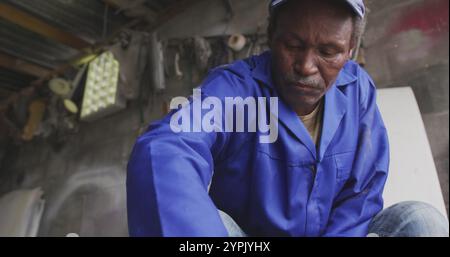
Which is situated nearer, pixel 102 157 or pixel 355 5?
pixel 355 5

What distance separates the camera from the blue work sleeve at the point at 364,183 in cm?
59

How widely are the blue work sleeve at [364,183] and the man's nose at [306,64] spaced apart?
6.2 inches

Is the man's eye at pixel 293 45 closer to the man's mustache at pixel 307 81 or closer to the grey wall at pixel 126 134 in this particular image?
the man's mustache at pixel 307 81

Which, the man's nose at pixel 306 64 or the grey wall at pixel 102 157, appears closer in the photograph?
the man's nose at pixel 306 64

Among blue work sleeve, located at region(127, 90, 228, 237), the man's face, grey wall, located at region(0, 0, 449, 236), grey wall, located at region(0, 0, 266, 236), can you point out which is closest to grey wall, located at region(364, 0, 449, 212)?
grey wall, located at region(0, 0, 449, 236)

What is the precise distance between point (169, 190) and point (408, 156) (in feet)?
2.87

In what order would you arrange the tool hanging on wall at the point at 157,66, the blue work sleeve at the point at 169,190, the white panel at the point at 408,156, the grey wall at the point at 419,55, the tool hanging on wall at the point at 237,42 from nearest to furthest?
the blue work sleeve at the point at 169,190
the white panel at the point at 408,156
the grey wall at the point at 419,55
the tool hanging on wall at the point at 237,42
the tool hanging on wall at the point at 157,66

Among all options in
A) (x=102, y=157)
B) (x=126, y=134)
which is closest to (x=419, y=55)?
(x=126, y=134)

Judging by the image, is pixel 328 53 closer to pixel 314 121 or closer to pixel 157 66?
pixel 314 121

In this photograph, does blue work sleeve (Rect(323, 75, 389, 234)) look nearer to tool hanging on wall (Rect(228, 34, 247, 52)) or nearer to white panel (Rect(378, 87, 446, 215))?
white panel (Rect(378, 87, 446, 215))

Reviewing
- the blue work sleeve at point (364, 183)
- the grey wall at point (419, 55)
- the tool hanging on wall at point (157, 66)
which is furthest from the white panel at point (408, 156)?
the tool hanging on wall at point (157, 66)

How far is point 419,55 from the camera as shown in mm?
1168

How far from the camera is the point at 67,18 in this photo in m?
1.79

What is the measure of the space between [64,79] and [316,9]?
6.53 feet
